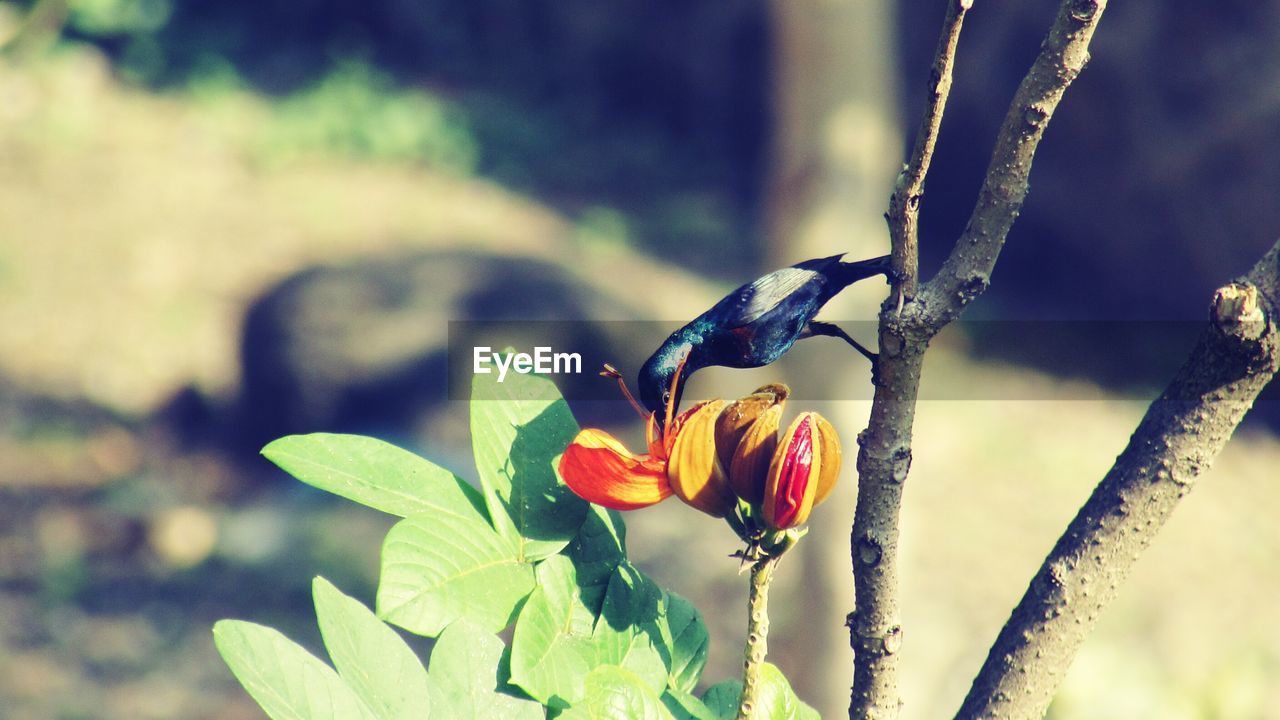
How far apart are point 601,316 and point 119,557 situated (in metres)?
1.55

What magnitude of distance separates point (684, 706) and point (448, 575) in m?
0.14

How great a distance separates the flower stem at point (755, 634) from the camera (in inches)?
21.6

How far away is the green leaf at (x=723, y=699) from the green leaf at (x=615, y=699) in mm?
70

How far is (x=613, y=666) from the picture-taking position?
1.86 feet

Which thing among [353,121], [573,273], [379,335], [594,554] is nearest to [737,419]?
[594,554]

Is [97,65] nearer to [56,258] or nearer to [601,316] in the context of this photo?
[56,258]

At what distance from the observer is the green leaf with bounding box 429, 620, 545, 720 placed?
0.57 metres

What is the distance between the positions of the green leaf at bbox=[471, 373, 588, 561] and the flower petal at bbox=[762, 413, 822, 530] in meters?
0.13

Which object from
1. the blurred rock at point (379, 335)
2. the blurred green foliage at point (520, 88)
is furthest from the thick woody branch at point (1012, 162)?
the blurred green foliage at point (520, 88)

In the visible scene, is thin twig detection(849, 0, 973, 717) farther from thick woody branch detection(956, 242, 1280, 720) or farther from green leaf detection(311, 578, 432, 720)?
green leaf detection(311, 578, 432, 720)

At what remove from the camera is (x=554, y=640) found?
59cm

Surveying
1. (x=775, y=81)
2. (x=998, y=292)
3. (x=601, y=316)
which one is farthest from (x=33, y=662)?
(x=998, y=292)

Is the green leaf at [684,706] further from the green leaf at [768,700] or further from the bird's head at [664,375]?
the bird's head at [664,375]

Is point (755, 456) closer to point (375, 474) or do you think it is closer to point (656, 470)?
point (656, 470)
